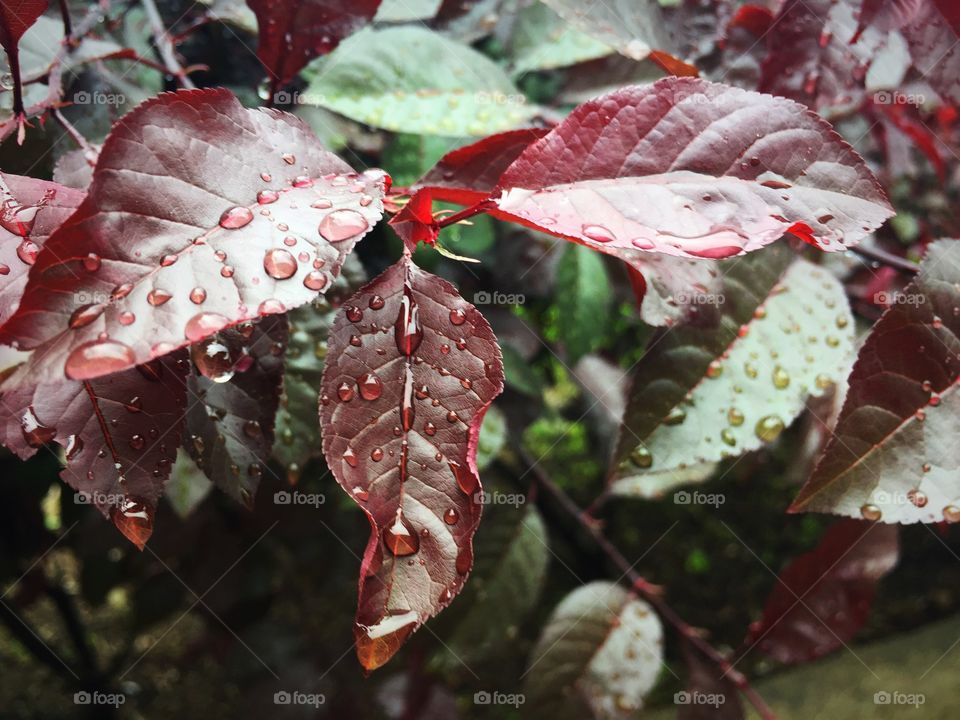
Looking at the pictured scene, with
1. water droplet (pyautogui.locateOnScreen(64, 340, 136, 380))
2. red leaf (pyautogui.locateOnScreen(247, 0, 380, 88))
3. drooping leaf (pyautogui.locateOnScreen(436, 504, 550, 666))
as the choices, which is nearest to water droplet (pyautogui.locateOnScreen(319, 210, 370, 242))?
water droplet (pyautogui.locateOnScreen(64, 340, 136, 380))

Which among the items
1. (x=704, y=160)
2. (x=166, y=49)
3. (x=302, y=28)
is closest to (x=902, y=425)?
(x=704, y=160)

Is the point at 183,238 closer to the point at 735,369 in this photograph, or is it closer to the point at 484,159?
the point at 484,159

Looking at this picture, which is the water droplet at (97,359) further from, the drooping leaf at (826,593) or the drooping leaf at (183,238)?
the drooping leaf at (826,593)

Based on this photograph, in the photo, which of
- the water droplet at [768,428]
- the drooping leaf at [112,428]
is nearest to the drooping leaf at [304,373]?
the drooping leaf at [112,428]

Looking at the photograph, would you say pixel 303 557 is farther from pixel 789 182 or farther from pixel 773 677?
pixel 773 677

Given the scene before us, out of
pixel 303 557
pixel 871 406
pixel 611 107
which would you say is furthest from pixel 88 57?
pixel 303 557

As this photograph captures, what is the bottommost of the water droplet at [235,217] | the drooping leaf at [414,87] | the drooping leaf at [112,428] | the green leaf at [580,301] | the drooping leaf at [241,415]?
the green leaf at [580,301]

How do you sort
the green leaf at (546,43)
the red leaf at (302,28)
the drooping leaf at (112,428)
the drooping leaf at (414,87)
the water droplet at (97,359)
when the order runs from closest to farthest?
the water droplet at (97,359) → the drooping leaf at (112,428) → the red leaf at (302,28) → the drooping leaf at (414,87) → the green leaf at (546,43)
